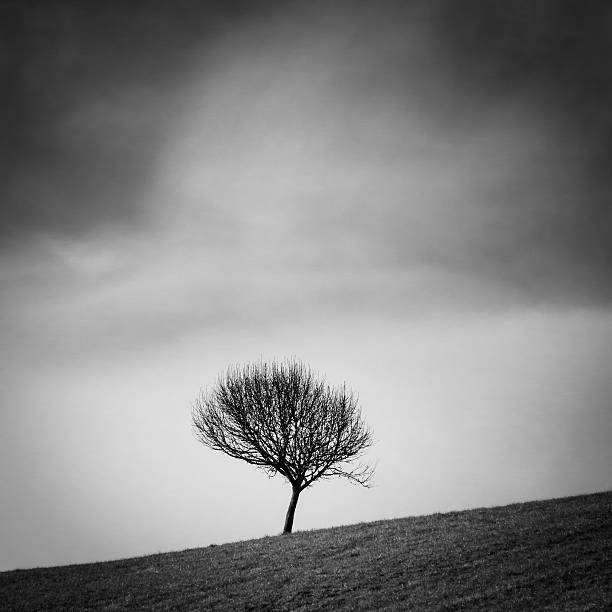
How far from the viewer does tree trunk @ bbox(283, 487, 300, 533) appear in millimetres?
44147

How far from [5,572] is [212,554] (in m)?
14.6

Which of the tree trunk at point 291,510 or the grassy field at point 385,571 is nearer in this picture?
the grassy field at point 385,571

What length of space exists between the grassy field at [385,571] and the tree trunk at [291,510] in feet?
12.5

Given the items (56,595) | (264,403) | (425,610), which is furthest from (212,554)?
(425,610)

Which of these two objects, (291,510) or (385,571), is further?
(291,510)

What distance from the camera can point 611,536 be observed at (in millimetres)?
27156

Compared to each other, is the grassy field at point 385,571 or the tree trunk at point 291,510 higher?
the tree trunk at point 291,510

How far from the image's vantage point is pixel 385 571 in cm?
2780

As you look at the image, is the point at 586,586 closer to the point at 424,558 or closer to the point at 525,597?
the point at 525,597

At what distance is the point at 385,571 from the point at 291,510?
1875 centimetres

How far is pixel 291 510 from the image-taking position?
45.5 metres

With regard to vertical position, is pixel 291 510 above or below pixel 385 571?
above

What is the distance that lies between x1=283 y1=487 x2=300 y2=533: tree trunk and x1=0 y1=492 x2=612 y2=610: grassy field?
382 centimetres

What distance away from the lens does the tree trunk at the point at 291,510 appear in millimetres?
44147
